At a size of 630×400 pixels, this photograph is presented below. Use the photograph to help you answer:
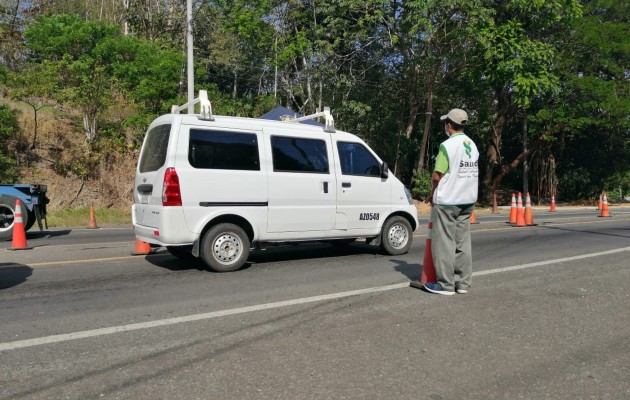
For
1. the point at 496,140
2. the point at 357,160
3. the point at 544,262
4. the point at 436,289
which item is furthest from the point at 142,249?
the point at 496,140

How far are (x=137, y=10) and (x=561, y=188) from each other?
29.4 m

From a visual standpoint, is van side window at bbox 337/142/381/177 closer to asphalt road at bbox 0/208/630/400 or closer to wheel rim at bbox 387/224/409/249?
wheel rim at bbox 387/224/409/249

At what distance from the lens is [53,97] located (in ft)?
67.4

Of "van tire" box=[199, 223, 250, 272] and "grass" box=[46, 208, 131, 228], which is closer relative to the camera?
"van tire" box=[199, 223, 250, 272]

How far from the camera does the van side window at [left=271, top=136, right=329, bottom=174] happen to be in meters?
7.77

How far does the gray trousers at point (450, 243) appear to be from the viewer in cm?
Answer: 568

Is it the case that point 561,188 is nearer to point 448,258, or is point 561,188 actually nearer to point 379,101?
point 379,101

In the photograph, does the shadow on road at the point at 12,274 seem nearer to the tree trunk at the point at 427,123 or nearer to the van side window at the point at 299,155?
the van side window at the point at 299,155

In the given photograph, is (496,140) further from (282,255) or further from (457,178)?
(457,178)

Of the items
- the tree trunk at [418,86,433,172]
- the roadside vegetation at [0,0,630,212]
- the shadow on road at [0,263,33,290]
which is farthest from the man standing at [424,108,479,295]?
the tree trunk at [418,86,433,172]

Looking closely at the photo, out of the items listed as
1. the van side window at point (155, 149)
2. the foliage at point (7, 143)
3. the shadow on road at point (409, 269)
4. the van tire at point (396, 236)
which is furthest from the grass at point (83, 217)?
the shadow on road at point (409, 269)

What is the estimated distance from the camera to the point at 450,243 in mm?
5703

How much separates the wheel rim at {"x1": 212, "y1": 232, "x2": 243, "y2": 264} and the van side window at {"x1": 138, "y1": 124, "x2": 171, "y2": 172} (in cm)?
130

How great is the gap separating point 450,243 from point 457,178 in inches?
27.7
